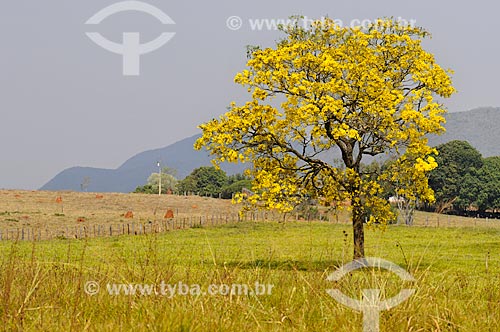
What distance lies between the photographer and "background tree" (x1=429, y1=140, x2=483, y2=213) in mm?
104000

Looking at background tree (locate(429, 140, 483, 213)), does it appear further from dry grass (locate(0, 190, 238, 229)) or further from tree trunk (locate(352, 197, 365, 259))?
tree trunk (locate(352, 197, 365, 259))

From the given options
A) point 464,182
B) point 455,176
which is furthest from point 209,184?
point 464,182

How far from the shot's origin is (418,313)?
25.0 ft

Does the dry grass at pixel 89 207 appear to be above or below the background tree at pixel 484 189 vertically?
below

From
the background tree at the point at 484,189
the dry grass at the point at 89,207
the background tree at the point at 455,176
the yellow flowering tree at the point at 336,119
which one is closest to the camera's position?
the yellow flowering tree at the point at 336,119

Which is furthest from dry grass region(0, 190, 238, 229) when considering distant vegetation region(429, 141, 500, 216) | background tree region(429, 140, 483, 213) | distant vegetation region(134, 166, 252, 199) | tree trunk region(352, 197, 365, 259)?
distant vegetation region(429, 141, 500, 216)

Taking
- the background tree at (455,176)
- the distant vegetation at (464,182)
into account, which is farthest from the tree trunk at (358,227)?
the distant vegetation at (464,182)

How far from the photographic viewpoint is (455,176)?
10550 centimetres

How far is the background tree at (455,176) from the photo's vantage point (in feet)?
341

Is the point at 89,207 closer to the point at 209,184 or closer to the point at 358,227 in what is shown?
the point at 209,184

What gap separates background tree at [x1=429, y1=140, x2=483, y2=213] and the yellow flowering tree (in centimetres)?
7915

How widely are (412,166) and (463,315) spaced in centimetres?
1760

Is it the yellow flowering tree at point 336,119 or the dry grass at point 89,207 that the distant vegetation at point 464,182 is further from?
the yellow flowering tree at point 336,119

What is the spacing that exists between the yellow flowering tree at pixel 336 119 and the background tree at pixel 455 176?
7915cm
